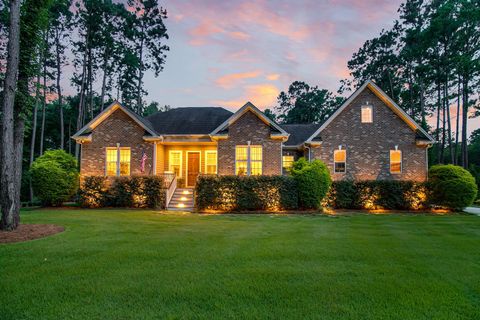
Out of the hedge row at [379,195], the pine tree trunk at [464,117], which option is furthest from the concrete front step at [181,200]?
the pine tree trunk at [464,117]

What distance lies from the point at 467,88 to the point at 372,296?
30465 millimetres

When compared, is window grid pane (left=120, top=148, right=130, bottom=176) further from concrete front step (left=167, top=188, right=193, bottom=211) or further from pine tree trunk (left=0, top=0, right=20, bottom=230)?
pine tree trunk (left=0, top=0, right=20, bottom=230)

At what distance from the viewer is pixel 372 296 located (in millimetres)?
3842

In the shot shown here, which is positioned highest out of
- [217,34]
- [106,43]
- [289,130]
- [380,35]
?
[380,35]

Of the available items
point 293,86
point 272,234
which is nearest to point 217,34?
point 272,234

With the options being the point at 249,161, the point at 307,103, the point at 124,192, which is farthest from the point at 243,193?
the point at 307,103

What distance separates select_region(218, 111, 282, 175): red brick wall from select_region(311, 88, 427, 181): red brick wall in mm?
3119

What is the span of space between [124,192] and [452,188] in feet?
60.5

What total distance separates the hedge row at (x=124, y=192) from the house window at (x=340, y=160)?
1136 centimetres

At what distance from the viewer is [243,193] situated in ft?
48.3

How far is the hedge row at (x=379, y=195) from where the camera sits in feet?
51.3

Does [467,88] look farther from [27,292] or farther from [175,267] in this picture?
[27,292]

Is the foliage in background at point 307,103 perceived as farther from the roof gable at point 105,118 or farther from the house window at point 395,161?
the roof gable at point 105,118

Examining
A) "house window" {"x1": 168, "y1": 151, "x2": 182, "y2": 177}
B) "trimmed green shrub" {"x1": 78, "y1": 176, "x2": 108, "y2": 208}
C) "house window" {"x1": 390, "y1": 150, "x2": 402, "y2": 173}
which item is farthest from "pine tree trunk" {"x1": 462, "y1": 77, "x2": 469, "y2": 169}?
"trimmed green shrub" {"x1": 78, "y1": 176, "x2": 108, "y2": 208}
